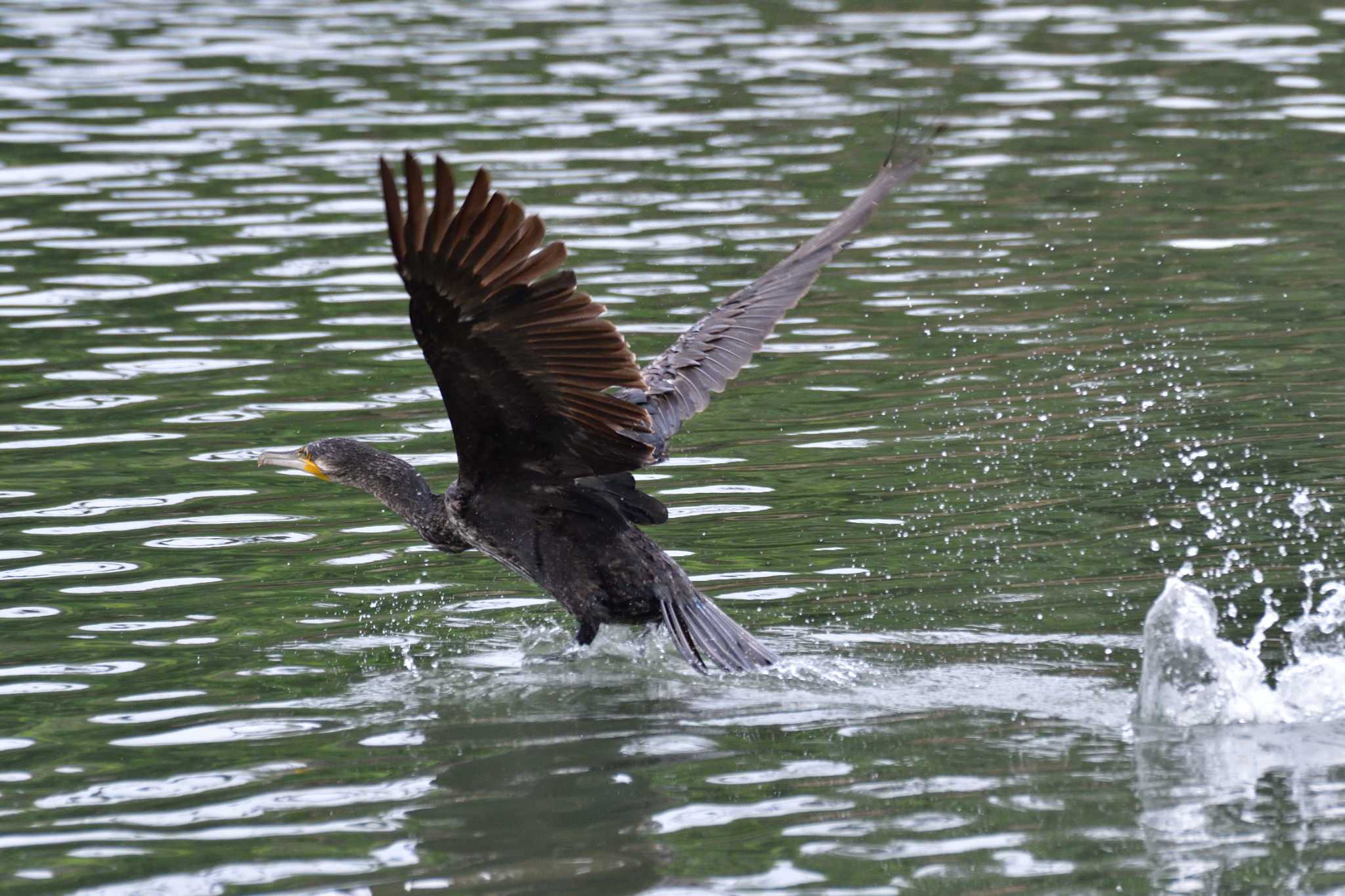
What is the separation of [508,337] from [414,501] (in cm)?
137

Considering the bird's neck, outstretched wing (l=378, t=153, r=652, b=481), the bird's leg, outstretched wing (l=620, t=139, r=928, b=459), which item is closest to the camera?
outstretched wing (l=378, t=153, r=652, b=481)

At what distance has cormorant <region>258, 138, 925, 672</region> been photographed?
16.6ft

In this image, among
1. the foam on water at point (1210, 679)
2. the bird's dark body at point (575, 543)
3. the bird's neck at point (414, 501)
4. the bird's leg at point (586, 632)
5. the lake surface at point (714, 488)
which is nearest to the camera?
the lake surface at point (714, 488)

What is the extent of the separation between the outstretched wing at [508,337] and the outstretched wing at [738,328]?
81cm

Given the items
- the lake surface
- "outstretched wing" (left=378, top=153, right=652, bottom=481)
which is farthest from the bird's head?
"outstretched wing" (left=378, top=153, right=652, bottom=481)

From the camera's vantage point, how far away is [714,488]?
7.85 metres

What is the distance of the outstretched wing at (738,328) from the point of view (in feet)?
22.3

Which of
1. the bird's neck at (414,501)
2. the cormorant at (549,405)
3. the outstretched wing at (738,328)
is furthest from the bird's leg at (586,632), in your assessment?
the outstretched wing at (738,328)

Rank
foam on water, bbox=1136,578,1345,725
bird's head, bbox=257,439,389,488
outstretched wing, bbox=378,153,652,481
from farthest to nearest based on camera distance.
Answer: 1. bird's head, bbox=257,439,389,488
2. foam on water, bbox=1136,578,1345,725
3. outstretched wing, bbox=378,153,652,481

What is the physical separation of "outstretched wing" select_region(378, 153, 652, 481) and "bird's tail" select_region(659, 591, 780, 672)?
0.48m

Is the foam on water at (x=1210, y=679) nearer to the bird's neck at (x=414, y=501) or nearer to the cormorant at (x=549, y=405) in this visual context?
the cormorant at (x=549, y=405)

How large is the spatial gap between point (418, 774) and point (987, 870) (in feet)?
5.29

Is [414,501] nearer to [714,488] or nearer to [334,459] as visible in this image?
[334,459]

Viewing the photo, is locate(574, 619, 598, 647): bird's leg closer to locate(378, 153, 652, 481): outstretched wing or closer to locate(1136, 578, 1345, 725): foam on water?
locate(378, 153, 652, 481): outstretched wing
